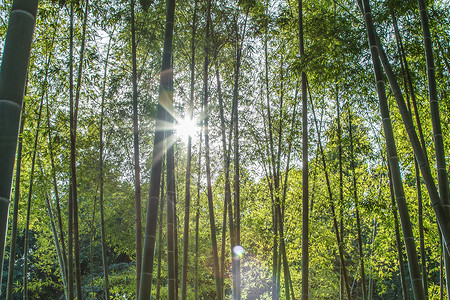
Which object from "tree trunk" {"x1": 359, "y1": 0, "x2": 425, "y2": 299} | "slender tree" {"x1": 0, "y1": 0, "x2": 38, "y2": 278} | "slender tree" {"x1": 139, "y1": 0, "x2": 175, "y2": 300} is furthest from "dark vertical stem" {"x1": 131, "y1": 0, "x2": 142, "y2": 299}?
"slender tree" {"x1": 0, "y1": 0, "x2": 38, "y2": 278}

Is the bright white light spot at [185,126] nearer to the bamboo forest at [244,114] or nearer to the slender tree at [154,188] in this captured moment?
the bamboo forest at [244,114]

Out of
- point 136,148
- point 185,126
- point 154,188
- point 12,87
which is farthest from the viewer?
point 185,126

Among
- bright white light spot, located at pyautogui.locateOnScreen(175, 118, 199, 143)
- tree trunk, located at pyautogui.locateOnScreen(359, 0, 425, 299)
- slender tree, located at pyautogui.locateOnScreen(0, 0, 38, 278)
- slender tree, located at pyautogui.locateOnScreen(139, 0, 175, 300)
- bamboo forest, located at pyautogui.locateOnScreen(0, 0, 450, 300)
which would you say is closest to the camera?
slender tree, located at pyautogui.locateOnScreen(0, 0, 38, 278)

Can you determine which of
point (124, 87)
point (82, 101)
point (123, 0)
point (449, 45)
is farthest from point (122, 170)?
point (449, 45)

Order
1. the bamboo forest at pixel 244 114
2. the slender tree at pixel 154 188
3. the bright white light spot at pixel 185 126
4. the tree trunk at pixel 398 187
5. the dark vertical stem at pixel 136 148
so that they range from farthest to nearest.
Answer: the bright white light spot at pixel 185 126 → the dark vertical stem at pixel 136 148 → the bamboo forest at pixel 244 114 → the tree trunk at pixel 398 187 → the slender tree at pixel 154 188

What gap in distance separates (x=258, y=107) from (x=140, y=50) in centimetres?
247

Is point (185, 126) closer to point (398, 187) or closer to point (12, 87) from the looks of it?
point (398, 187)

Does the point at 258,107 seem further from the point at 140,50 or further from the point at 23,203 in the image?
the point at 23,203

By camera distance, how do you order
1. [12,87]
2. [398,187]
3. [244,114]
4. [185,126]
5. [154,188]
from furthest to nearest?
[244,114], [185,126], [398,187], [154,188], [12,87]

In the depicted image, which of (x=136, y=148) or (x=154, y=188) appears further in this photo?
(x=136, y=148)

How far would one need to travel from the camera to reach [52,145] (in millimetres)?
5590

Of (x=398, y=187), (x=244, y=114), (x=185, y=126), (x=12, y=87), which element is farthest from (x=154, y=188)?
(x=244, y=114)

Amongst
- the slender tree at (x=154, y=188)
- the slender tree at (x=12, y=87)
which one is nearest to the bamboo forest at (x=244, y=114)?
the slender tree at (x=154, y=188)

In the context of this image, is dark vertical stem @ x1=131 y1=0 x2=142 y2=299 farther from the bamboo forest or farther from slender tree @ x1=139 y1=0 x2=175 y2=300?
slender tree @ x1=139 y1=0 x2=175 y2=300
